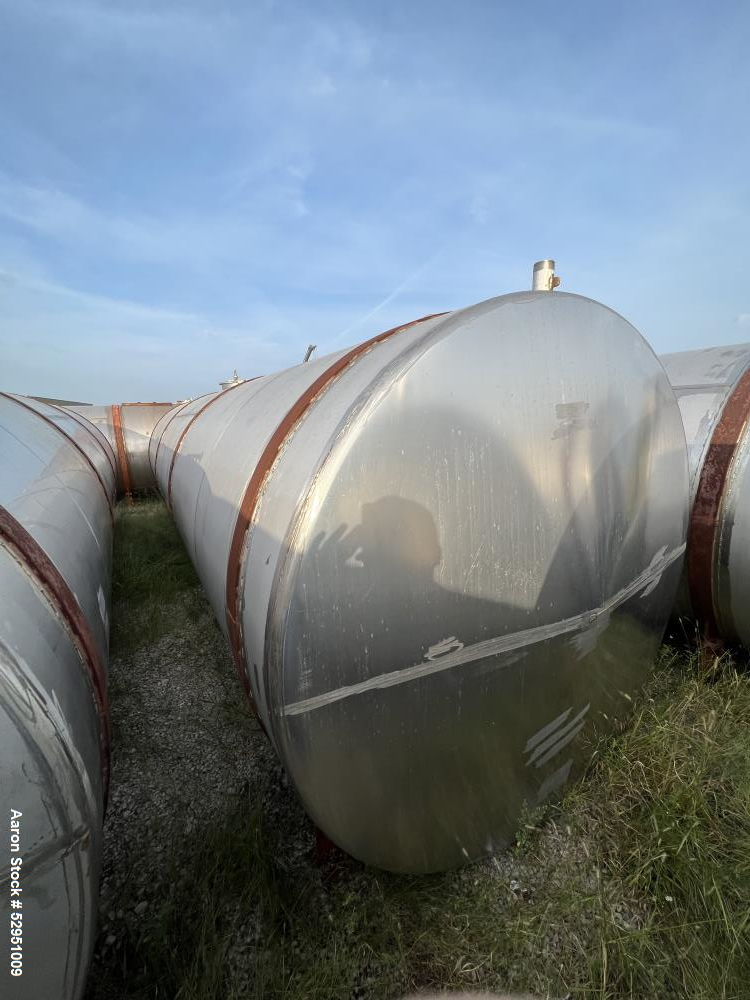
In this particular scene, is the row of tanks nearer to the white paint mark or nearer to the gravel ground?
the white paint mark

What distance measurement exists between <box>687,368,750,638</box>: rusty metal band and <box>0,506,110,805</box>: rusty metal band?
241cm

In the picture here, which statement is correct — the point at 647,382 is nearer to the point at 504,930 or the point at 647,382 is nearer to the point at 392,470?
the point at 392,470

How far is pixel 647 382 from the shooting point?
1.61 metres

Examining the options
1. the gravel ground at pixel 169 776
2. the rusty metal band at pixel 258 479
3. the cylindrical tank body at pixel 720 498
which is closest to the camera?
the rusty metal band at pixel 258 479

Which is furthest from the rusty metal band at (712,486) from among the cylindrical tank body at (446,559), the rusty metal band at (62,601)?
the rusty metal band at (62,601)

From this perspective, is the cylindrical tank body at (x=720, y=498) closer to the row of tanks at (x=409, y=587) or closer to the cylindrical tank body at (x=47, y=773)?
the row of tanks at (x=409, y=587)

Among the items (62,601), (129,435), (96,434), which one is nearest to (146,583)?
(96,434)

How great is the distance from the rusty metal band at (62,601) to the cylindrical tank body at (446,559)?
368mm

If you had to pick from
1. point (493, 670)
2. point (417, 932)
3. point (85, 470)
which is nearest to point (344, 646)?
point (493, 670)

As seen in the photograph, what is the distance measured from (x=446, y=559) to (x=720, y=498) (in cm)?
165

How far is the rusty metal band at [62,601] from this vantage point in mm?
1019

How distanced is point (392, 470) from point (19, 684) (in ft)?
2.72

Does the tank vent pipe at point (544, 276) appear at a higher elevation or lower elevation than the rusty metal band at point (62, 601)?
higher

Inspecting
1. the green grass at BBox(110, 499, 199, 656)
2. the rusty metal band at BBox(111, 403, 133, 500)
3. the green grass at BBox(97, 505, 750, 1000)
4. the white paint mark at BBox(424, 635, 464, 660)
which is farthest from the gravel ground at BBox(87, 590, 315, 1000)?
the rusty metal band at BBox(111, 403, 133, 500)
